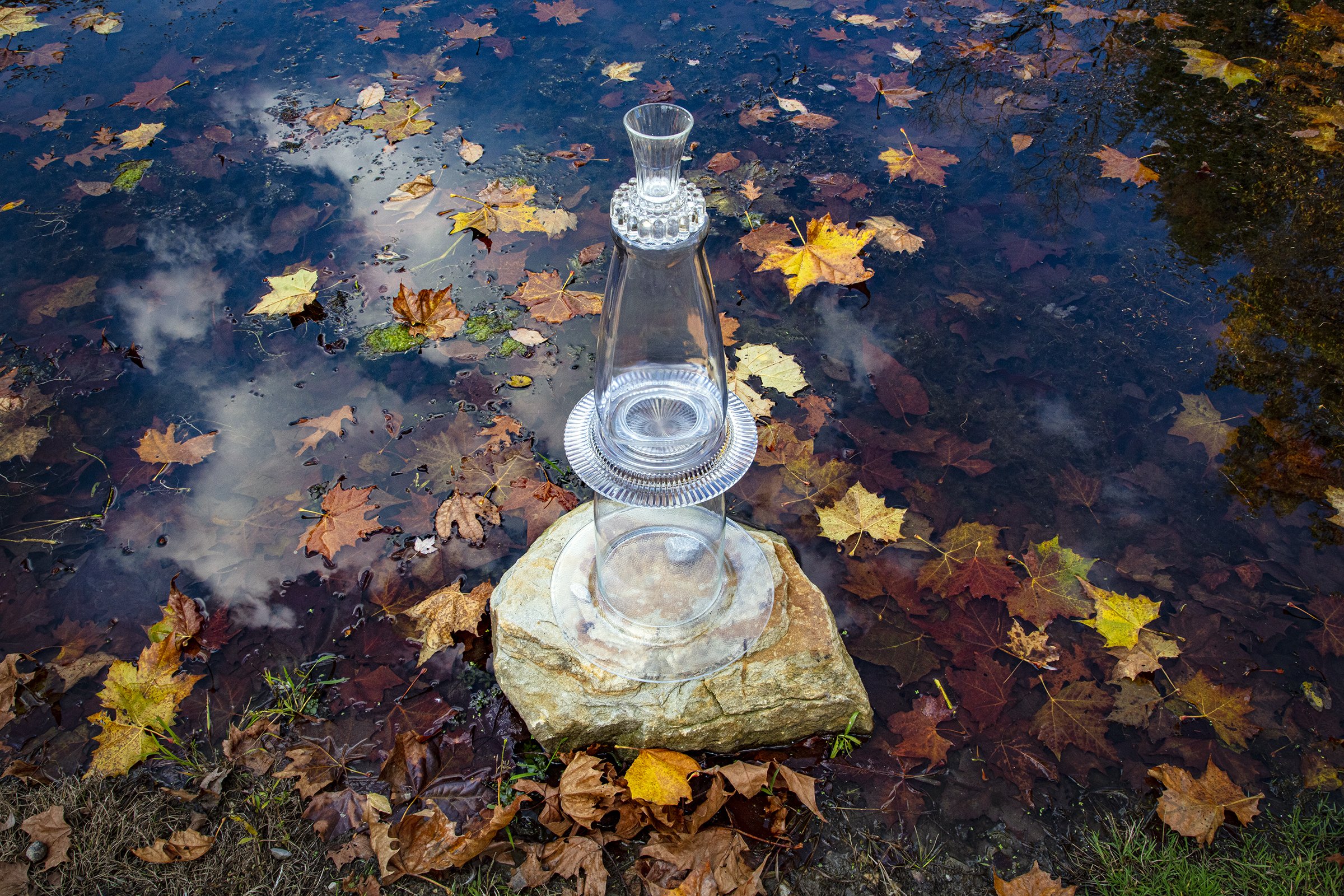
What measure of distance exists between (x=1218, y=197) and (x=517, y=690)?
180 inches

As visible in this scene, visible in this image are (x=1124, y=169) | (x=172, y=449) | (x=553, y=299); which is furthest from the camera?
(x=1124, y=169)

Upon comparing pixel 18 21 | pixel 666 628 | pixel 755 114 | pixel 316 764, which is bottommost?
pixel 316 764

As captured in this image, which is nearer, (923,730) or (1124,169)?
(923,730)

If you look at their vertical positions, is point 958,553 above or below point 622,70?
below

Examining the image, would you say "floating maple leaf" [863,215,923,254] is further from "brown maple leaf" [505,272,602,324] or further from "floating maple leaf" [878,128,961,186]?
"brown maple leaf" [505,272,602,324]

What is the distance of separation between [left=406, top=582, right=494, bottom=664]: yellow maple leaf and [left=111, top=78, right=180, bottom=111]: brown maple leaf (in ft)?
14.3

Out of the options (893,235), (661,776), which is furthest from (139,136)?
(661,776)

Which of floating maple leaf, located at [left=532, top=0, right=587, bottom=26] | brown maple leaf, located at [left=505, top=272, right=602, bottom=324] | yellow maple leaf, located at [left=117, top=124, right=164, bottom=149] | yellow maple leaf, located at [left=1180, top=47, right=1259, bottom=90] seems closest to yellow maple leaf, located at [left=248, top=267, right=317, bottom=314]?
brown maple leaf, located at [left=505, top=272, right=602, bottom=324]

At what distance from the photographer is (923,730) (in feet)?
8.75

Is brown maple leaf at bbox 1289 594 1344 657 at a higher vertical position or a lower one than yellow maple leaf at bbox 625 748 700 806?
lower

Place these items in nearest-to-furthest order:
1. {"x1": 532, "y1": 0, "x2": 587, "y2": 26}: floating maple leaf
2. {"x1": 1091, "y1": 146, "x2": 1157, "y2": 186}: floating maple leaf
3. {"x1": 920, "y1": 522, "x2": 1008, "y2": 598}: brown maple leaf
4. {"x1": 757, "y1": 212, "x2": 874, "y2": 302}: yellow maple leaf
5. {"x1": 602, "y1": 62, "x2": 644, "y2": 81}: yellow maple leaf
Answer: {"x1": 920, "y1": 522, "x2": 1008, "y2": 598}: brown maple leaf, {"x1": 757, "y1": 212, "x2": 874, "y2": 302}: yellow maple leaf, {"x1": 1091, "y1": 146, "x2": 1157, "y2": 186}: floating maple leaf, {"x1": 602, "y1": 62, "x2": 644, "y2": 81}: yellow maple leaf, {"x1": 532, "y1": 0, "x2": 587, "y2": 26}: floating maple leaf

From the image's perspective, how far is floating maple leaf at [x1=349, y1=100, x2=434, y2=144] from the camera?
16.6 feet

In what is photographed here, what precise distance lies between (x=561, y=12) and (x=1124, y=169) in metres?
4.02

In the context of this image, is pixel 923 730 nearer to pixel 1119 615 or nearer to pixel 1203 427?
pixel 1119 615
